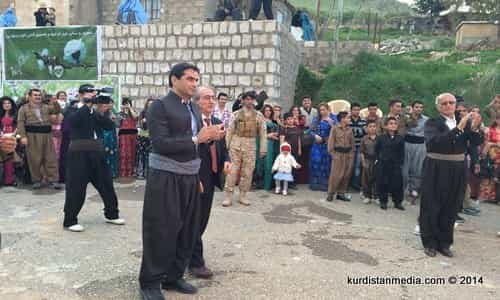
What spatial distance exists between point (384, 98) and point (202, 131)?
34.9 ft

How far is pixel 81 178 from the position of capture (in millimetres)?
5203

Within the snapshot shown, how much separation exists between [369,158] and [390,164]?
0.62 meters

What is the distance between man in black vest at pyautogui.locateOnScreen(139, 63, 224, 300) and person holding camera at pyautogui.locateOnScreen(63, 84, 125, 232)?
2101mm

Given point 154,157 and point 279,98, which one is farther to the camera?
point 279,98

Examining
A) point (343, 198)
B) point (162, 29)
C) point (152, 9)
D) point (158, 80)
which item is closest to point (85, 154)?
point (343, 198)

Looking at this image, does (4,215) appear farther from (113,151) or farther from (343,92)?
(343,92)

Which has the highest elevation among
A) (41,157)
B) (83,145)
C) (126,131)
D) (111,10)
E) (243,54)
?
(111,10)

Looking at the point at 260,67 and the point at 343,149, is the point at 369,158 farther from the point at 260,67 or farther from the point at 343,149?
the point at 260,67

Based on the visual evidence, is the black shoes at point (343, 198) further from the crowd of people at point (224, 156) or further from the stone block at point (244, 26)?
the stone block at point (244, 26)

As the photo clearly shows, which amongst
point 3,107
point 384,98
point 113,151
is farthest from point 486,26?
point 3,107

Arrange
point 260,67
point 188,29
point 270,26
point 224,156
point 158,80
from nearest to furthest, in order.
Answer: point 224,156 → point 270,26 → point 260,67 → point 188,29 → point 158,80

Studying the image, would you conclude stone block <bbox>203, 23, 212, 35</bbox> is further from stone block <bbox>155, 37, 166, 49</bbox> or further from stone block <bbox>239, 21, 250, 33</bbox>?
stone block <bbox>155, 37, 166, 49</bbox>

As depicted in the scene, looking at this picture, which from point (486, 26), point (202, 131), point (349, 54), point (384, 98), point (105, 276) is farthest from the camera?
point (486, 26)

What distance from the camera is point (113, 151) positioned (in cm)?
877
